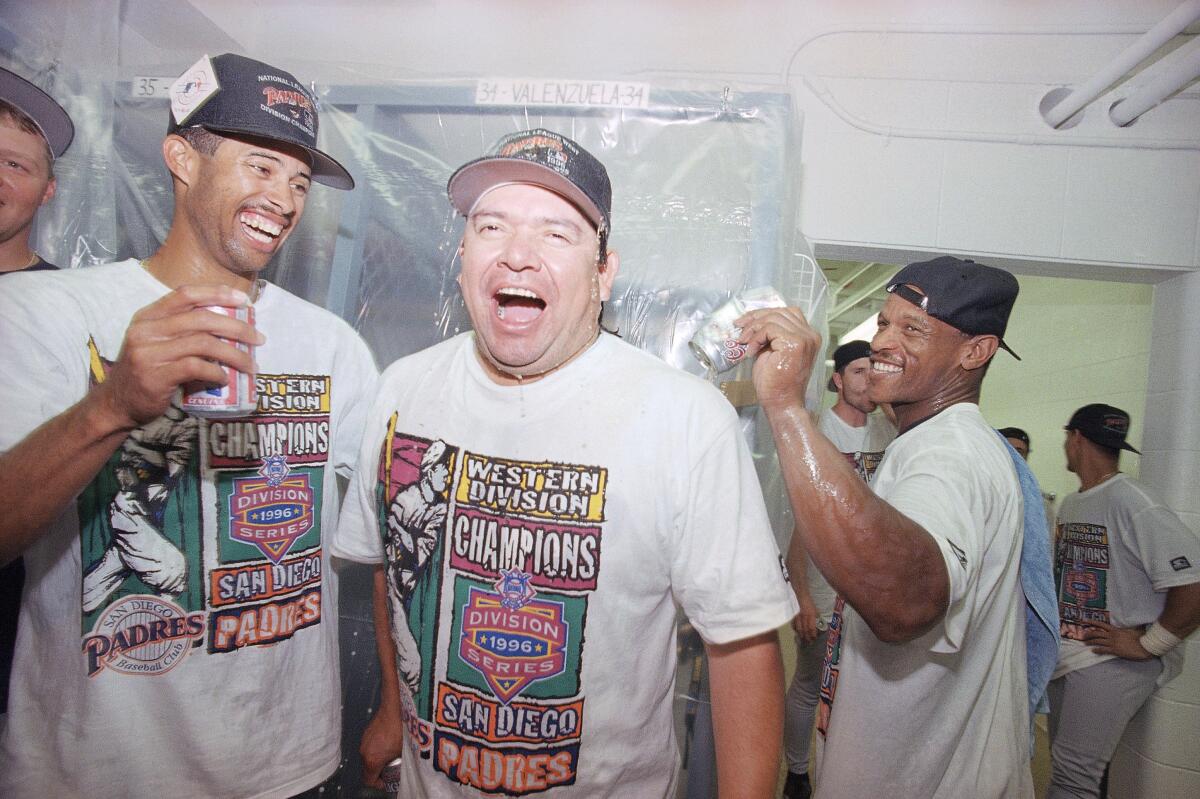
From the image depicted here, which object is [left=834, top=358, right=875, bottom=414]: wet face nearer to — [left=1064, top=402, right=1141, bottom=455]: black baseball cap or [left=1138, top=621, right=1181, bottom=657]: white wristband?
[left=1064, top=402, right=1141, bottom=455]: black baseball cap

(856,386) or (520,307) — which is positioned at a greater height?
(520,307)

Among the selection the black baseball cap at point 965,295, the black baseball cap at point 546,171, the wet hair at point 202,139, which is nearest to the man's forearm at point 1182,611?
the black baseball cap at point 965,295

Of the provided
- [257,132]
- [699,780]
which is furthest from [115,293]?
[699,780]

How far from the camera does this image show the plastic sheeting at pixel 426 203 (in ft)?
5.43

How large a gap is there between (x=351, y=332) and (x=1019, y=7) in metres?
2.94

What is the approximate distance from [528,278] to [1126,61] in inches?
94.5

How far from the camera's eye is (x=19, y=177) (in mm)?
1369

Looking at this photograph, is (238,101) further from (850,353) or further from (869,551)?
(850,353)

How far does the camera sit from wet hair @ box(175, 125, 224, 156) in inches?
48.3

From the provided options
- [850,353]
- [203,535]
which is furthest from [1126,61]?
[203,535]

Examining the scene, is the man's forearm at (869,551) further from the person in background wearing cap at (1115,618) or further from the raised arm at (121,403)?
the person in background wearing cap at (1115,618)

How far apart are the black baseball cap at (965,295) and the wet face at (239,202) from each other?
1.51 m

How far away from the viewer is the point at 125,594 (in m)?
1.12

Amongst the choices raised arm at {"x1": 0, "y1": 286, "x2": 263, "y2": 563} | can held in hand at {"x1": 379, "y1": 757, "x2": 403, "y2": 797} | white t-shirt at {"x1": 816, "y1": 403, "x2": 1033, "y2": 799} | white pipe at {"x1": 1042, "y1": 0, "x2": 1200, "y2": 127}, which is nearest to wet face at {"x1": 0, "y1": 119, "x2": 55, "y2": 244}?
raised arm at {"x1": 0, "y1": 286, "x2": 263, "y2": 563}
